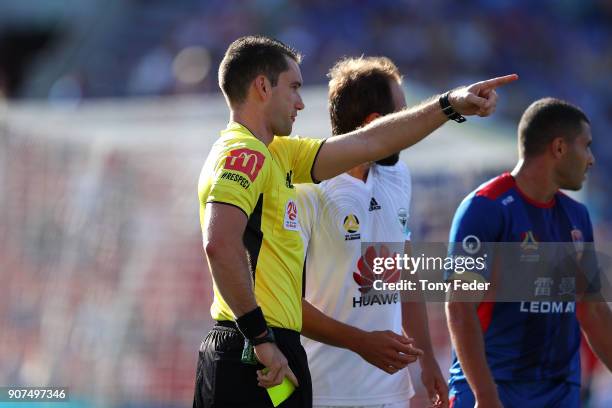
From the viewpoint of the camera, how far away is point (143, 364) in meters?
8.34

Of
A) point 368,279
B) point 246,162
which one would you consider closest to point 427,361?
point 368,279

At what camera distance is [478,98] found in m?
3.72

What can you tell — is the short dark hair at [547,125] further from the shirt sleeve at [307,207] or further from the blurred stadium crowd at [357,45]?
the blurred stadium crowd at [357,45]

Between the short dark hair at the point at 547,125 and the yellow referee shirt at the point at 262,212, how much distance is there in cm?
183

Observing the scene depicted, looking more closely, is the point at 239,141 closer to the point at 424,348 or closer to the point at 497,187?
the point at 424,348

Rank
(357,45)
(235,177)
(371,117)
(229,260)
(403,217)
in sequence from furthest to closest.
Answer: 1. (357,45)
2. (403,217)
3. (371,117)
4. (235,177)
5. (229,260)

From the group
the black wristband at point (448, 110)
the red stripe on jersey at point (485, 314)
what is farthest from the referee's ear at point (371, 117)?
the red stripe on jersey at point (485, 314)

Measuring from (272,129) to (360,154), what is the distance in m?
0.37

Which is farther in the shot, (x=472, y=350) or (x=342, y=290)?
(x=472, y=350)

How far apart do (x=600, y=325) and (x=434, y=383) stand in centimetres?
100

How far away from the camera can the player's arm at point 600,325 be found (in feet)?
17.2

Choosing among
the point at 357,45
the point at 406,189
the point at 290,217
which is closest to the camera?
the point at 290,217

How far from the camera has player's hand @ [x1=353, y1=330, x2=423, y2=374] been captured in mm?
4105

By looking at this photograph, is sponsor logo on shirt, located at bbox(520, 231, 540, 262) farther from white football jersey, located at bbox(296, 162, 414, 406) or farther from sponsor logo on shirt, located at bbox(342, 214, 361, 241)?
sponsor logo on shirt, located at bbox(342, 214, 361, 241)
